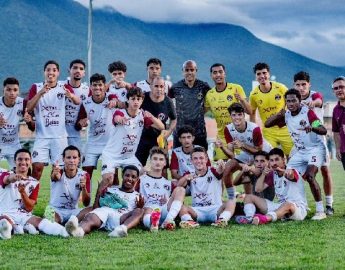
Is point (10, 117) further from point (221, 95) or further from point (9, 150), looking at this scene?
point (221, 95)

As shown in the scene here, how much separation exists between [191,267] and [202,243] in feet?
4.00

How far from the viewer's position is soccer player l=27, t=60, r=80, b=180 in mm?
9550

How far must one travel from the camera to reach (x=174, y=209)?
8.38 metres

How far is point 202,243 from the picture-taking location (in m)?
7.16

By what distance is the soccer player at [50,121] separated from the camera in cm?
955

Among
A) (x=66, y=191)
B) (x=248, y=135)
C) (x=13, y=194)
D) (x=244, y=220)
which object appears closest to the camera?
(x=13, y=194)

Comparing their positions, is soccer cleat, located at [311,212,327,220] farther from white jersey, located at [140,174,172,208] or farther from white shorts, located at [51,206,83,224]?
white shorts, located at [51,206,83,224]

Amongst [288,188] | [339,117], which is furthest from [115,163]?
[339,117]

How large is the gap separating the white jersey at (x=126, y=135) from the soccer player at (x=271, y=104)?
1.89m

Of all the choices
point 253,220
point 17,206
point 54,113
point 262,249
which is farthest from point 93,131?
point 262,249

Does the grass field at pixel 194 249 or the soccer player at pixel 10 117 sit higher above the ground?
the soccer player at pixel 10 117

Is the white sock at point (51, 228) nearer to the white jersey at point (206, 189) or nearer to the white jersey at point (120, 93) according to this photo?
the white jersey at point (206, 189)

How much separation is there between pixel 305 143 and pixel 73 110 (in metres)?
3.43

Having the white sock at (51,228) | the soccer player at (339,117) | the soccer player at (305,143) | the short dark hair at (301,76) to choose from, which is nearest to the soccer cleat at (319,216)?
the soccer player at (305,143)
